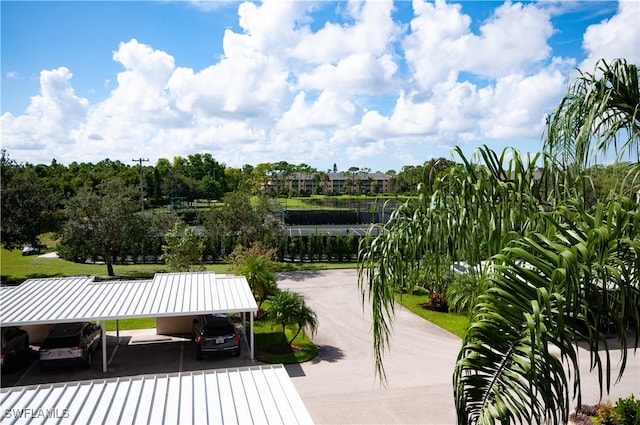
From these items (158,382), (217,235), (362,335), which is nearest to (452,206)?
(158,382)

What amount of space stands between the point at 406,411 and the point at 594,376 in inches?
227

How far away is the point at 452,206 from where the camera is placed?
3914 millimetres

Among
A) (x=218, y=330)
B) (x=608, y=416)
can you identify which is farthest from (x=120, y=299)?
(x=608, y=416)

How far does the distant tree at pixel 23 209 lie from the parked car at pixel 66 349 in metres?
12.2

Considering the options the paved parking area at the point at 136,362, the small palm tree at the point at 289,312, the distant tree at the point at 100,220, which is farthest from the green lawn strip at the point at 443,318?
the distant tree at the point at 100,220

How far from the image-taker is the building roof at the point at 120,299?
1230 centimetres

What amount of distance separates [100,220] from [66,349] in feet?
42.4

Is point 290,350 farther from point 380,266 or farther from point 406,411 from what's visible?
point 380,266

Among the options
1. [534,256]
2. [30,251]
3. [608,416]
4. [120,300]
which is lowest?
[608,416]

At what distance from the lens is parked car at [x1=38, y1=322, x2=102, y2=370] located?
12352mm

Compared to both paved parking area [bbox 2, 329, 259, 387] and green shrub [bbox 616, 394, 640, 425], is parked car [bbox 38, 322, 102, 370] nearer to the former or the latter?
paved parking area [bbox 2, 329, 259, 387]

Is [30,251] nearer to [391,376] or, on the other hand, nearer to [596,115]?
[391,376]

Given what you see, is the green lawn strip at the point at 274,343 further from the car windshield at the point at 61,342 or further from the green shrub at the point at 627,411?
the green shrub at the point at 627,411

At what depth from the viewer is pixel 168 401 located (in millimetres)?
6820
